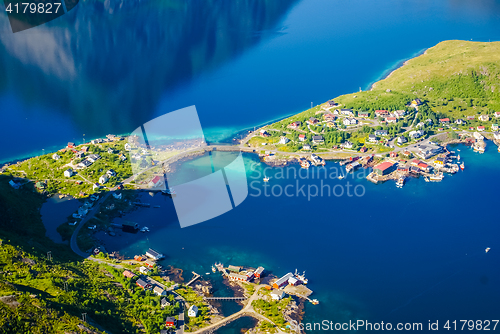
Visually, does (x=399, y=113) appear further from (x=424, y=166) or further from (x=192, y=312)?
(x=192, y=312)

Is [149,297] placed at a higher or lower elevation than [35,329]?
lower

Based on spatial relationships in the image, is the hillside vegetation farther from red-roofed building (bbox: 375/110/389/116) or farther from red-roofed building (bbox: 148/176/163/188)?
red-roofed building (bbox: 148/176/163/188)

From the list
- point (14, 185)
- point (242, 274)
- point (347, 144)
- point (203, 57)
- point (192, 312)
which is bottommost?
point (242, 274)

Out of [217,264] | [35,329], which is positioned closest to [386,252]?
[217,264]

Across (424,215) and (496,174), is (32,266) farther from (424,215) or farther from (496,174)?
(496,174)

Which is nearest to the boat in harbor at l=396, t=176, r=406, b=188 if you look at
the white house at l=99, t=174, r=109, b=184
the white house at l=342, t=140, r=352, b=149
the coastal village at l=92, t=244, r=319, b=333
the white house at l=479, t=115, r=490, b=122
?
the white house at l=342, t=140, r=352, b=149

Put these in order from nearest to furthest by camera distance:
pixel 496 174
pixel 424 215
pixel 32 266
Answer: pixel 32 266
pixel 424 215
pixel 496 174

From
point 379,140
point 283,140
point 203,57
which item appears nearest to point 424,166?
point 379,140
